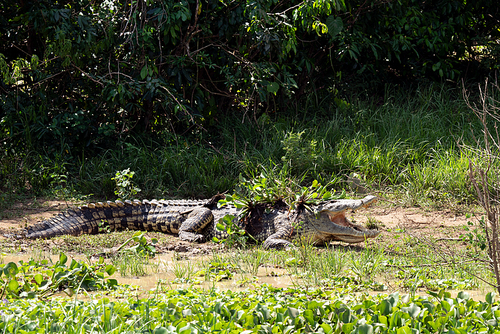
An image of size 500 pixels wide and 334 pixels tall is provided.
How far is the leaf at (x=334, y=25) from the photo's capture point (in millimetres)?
7981

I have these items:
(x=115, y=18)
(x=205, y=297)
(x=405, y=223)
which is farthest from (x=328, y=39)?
(x=205, y=297)

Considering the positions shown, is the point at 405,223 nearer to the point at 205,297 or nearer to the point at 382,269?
the point at 382,269

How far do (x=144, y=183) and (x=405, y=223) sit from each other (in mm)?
3631

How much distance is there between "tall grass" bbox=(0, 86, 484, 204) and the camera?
263 inches

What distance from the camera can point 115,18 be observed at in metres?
7.43

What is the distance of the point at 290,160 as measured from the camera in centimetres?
664

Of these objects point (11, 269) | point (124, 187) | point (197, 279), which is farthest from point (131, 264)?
point (124, 187)

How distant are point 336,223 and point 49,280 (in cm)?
278

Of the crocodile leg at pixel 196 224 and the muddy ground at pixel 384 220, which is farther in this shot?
the crocodile leg at pixel 196 224

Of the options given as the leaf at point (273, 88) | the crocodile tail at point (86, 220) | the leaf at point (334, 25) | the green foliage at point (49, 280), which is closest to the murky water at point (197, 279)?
the green foliage at point (49, 280)

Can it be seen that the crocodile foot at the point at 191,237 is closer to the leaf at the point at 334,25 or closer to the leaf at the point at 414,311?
the leaf at the point at 414,311

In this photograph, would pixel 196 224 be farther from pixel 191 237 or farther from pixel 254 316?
pixel 254 316

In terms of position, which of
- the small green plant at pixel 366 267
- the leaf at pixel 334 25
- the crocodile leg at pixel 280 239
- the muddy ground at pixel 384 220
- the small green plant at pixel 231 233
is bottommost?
the muddy ground at pixel 384 220

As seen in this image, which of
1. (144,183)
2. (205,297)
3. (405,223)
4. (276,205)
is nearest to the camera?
(205,297)
